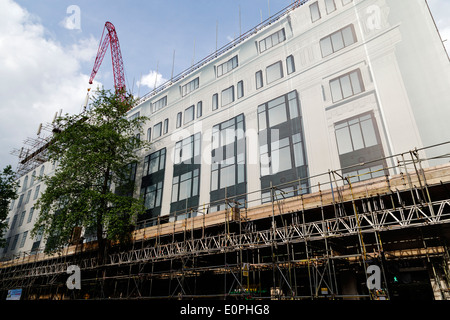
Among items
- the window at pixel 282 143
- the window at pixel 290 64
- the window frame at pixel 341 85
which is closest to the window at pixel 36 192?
the window at pixel 282 143

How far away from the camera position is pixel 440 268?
16453 mm

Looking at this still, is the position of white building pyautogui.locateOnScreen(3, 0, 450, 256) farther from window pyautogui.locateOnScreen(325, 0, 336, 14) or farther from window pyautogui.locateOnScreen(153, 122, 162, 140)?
window pyautogui.locateOnScreen(153, 122, 162, 140)

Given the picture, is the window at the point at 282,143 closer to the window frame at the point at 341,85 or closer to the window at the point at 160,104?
the window frame at the point at 341,85

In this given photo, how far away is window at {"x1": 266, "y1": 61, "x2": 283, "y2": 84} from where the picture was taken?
94.2 ft

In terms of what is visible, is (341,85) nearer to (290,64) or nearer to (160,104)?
(290,64)

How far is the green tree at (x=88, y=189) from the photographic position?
2912 cm

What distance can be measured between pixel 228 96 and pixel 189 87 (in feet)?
24.8

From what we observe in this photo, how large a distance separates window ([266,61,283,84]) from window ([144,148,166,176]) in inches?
608

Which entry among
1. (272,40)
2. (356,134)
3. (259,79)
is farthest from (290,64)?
(356,134)

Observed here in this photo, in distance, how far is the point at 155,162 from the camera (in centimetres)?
3697

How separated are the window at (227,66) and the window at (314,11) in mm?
9040

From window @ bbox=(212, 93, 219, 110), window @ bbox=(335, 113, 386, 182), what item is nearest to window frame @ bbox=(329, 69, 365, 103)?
window @ bbox=(335, 113, 386, 182)
